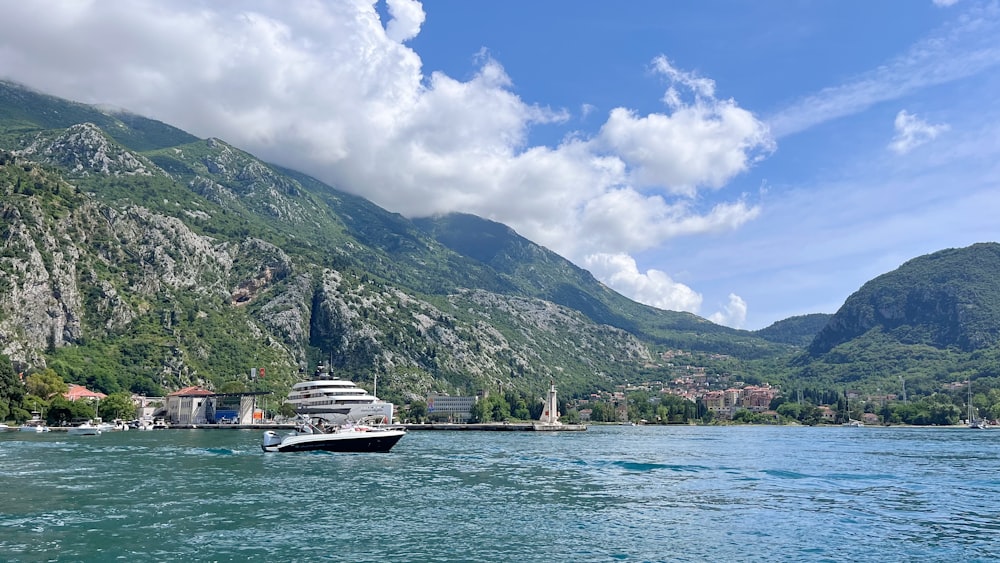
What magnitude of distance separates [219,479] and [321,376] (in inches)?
3877

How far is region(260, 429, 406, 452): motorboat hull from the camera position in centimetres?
7288

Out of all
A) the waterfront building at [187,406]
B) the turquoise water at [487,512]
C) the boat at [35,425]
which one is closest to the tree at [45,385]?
the boat at [35,425]

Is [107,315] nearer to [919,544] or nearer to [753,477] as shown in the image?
[753,477]

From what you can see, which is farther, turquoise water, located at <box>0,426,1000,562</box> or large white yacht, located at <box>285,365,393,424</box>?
large white yacht, located at <box>285,365,393,424</box>

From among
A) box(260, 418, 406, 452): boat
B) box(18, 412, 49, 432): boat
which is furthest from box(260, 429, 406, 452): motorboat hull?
box(18, 412, 49, 432): boat

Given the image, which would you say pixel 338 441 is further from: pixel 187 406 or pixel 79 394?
pixel 187 406

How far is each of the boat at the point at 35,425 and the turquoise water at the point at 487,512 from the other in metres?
62.0

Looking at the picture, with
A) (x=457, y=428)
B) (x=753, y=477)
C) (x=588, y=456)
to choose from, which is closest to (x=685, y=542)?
(x=753, y=477)

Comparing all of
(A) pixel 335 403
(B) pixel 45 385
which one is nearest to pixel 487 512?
(A) pixel 335 403

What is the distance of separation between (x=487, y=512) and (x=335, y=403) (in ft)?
344

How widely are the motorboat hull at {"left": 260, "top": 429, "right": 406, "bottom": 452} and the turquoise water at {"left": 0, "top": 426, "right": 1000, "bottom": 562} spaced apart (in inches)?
463

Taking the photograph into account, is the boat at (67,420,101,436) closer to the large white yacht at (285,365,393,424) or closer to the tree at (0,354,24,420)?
the tree at (0,354,24,420)

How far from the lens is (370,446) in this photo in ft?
243

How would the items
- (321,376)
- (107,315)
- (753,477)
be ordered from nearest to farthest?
(753,477) < (321,376) < (107,315)
